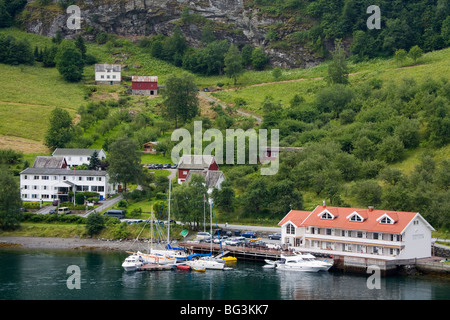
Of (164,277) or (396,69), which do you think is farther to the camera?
(396,69)

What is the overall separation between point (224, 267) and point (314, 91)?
207 feet

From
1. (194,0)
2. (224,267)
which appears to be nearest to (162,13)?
(194,0)

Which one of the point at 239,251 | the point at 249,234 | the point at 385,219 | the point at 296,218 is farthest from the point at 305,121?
the point at 385,219

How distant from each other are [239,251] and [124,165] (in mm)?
24021

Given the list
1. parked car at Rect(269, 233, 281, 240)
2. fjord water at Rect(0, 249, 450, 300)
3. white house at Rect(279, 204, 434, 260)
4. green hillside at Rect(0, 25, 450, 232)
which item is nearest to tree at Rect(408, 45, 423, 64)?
green hillside at Rect(0, 25, 450, 232)

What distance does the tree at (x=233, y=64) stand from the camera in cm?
13088

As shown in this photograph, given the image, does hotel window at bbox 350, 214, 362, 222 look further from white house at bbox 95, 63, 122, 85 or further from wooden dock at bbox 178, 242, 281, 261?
white house at bbox 95, 63, 122, 85

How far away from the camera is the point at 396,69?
119 m

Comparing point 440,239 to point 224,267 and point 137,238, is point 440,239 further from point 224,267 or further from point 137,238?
point 137,238

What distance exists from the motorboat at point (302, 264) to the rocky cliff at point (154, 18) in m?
94.3

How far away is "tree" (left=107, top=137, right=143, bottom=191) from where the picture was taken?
279 ft

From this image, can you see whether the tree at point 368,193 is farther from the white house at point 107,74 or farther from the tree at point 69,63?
the tree at point 69,63

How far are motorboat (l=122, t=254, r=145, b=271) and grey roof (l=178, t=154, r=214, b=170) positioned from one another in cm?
2636

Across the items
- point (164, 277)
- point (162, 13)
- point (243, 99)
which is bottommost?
point (164, 277)
